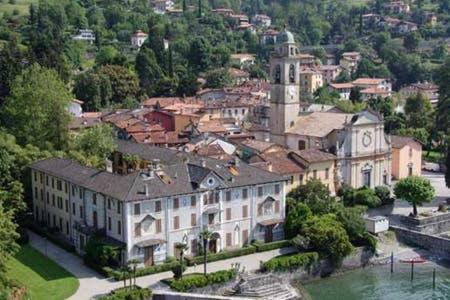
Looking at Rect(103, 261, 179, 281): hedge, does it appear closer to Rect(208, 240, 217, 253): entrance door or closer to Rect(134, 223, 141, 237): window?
Rect(134, 223, 141, 237): window

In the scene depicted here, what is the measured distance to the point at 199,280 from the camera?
42250 millimetres

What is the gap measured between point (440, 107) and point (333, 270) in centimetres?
4566

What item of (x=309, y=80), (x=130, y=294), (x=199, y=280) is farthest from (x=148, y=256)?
(x=309, y=80)

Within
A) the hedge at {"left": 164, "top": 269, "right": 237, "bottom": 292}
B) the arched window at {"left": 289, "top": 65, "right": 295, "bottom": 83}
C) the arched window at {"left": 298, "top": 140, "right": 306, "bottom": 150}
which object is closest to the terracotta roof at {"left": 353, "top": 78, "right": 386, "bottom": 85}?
the arched window at {"left": 289, "top": 65, "right": 295, "bottom": 83}

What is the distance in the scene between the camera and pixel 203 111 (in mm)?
85375

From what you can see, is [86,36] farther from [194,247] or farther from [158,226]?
[158,226]

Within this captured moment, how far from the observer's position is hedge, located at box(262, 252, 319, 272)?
148 ft

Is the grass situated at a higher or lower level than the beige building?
higher

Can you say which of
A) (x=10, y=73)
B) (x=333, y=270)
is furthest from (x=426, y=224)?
(x=10, y=73)

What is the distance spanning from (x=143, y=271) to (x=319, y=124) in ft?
88.2

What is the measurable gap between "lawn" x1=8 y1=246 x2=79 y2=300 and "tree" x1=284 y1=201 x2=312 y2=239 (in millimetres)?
15180

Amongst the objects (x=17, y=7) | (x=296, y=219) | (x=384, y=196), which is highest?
(x=17, y=7)

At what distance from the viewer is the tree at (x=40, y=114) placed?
6156cm

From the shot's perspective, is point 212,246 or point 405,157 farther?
point 405,157
